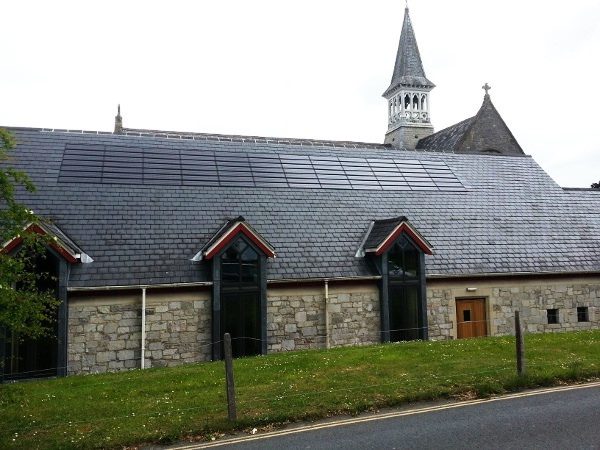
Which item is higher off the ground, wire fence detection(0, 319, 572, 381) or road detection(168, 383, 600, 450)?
wire fence detection(0, 319, 572, 381)

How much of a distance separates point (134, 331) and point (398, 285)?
8.80m

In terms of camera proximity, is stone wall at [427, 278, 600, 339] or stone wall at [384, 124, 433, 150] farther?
stone wall at [384, 124, 433, 150]

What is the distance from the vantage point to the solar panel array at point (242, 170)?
19.7 m

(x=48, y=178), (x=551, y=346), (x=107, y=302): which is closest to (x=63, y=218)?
(x=48, y=178)

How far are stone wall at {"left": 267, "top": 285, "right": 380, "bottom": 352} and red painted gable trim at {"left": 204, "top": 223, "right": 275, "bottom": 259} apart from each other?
1.35m

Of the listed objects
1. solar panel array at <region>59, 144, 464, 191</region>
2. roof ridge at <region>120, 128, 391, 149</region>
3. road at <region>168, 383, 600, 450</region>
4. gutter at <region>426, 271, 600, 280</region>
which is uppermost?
roof ridge at <region>120, 128, 391, 149</region>

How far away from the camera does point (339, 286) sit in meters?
17.6

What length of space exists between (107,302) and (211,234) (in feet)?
13.4

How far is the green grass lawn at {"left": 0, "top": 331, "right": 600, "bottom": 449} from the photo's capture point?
8812mm

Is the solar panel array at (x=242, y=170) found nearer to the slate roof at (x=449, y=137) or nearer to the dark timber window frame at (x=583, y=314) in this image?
the dark timber window frame at (x=583, y=314)

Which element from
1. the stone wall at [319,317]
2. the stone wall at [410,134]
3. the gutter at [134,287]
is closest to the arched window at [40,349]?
the gutter at [134,287]

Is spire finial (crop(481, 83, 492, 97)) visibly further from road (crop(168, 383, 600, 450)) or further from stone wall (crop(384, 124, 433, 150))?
road (crop(168, 383, 600, 450))

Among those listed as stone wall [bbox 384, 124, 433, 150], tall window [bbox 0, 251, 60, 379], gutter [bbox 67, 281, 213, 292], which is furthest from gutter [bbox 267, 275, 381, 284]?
stone wall [bbox 384, 124, 433, 150]

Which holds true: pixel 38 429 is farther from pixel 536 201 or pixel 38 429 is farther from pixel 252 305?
pixel 536 201
